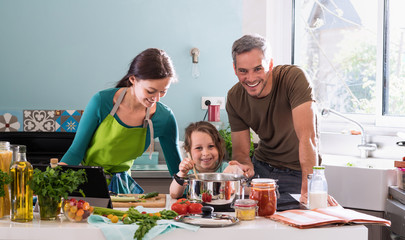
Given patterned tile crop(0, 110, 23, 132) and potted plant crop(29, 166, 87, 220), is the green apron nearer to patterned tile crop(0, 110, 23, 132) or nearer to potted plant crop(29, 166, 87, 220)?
potted plant crop(29, 166, 87, 220)

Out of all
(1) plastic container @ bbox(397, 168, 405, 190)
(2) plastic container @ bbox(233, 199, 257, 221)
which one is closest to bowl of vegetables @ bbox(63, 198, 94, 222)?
(2) plastic container @ bbox(233, 199, 257, 221)

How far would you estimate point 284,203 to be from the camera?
2.23 metres

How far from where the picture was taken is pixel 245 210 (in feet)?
6.40

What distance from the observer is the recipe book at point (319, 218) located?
1873 millimetres

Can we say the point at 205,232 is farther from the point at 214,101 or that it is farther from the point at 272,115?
the point at 214,101

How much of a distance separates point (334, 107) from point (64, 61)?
6.96 feet

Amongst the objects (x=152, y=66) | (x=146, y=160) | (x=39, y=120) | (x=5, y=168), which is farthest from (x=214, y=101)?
(x=5, y=168)

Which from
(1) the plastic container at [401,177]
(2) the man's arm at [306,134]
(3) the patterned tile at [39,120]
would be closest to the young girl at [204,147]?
(2) the man's arm at [306,134]

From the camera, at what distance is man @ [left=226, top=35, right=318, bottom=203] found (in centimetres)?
243

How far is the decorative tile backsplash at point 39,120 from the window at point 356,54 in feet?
6.11

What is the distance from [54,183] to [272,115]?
1.22 m

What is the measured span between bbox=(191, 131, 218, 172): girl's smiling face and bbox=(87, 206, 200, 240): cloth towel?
30.1 inches

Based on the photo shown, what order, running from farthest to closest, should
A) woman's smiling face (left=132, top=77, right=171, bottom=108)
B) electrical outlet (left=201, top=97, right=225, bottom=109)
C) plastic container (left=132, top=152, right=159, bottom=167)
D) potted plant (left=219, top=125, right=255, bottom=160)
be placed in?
1. electrical outlet (left=201, top=97, right=225, bottom=109)
2. plastic container (left=132, top=152, right=159, bottom=167)
3. potted plant (left=219, top=125, right=255, bottom=160)
4. woman's smiling face (left=132, top=77, right=171, bottom=108)

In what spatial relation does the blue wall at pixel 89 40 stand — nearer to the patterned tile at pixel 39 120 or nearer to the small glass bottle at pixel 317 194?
the patterned tile at pixel 39 120
